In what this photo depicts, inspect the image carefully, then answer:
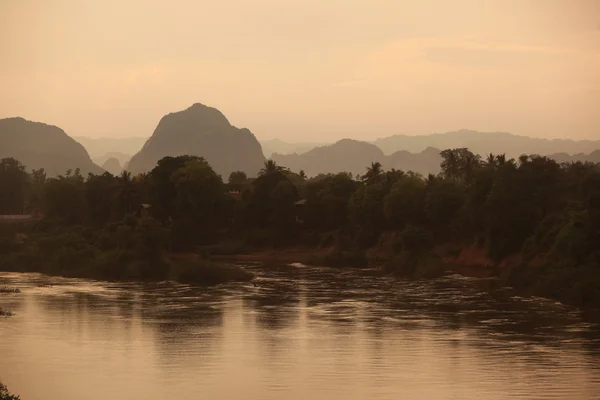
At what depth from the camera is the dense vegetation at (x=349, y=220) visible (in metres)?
65.6

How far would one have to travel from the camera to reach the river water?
109 feet

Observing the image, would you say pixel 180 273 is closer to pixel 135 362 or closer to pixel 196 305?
pixel 196 305

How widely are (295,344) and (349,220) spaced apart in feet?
186

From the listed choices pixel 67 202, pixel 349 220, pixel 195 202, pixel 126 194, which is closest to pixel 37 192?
pixel 67 202

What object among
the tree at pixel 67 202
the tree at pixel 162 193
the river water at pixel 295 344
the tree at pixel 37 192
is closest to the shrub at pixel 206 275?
the river water at pixel 295 344

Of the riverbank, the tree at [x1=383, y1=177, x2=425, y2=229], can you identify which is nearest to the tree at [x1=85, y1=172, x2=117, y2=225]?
the riverbank

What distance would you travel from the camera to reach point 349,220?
98.7 m

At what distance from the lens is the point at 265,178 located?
355 ft

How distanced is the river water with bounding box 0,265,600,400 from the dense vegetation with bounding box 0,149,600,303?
7.16 meters

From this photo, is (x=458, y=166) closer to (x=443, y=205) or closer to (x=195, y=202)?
(x=443, y=205)

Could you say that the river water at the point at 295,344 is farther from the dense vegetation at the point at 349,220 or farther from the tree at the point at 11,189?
the tree at the point at 11,189

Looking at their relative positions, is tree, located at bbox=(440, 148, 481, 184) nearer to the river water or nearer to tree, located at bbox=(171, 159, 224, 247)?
tree, located at bbox=(171, 159, 224, 247)

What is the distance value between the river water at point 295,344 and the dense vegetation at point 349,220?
282 inches

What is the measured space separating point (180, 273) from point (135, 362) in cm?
3400
